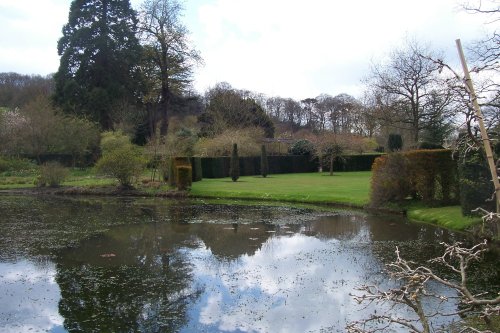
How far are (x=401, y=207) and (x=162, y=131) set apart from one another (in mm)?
31994

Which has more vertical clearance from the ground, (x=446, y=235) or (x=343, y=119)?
(x=343, y=119)

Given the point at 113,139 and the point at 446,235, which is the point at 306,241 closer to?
the point at 446,235

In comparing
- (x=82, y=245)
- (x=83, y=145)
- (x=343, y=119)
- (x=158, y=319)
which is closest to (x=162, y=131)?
(x=83, y=145)

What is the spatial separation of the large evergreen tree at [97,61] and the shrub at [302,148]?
51.5ft

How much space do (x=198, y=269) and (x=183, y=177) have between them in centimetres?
1720

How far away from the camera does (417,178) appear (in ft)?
56.9

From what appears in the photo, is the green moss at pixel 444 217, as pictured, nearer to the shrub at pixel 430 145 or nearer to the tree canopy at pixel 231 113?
the shrub at pixel 430 145

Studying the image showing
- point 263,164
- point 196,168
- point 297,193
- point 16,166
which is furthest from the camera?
point 263,164

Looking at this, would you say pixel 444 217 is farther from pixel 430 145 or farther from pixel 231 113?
pixel 231 113

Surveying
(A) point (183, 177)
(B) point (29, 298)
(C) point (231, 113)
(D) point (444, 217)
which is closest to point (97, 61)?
(C) point (231, 113)

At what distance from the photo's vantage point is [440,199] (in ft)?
56.2

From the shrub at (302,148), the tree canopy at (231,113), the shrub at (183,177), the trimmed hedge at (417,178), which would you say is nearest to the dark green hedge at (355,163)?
the shrub at (302,148)

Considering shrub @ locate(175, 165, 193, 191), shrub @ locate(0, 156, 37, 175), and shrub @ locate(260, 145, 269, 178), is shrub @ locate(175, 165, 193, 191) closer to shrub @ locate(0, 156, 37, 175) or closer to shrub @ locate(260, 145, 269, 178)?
shrub @ locate(260, 145, 269, 178)

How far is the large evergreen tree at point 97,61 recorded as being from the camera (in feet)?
140
